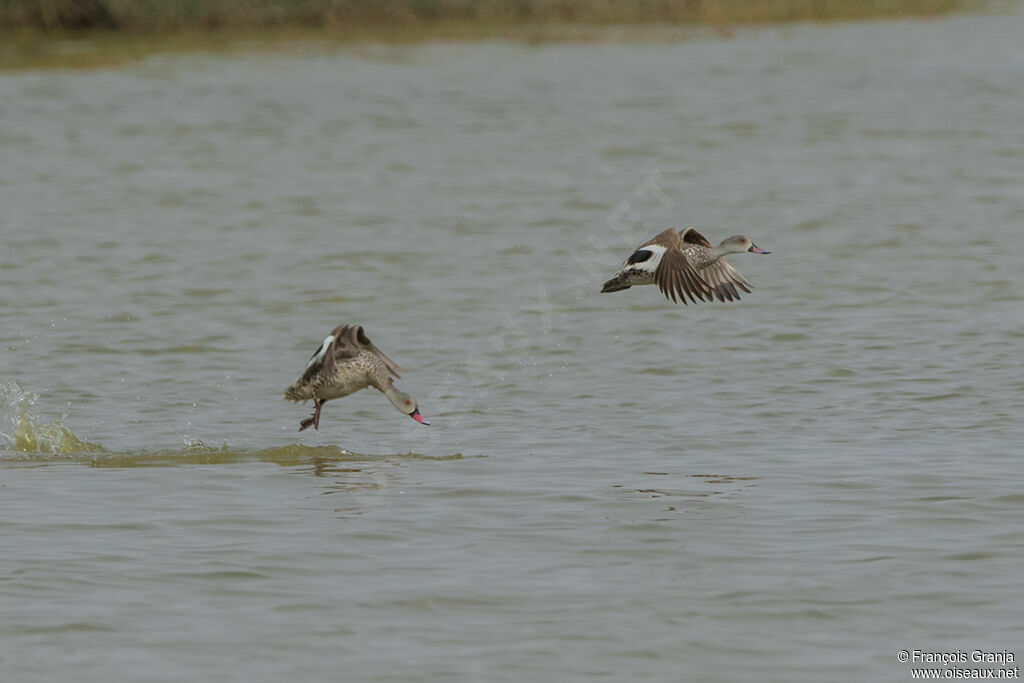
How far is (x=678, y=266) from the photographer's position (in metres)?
10.1

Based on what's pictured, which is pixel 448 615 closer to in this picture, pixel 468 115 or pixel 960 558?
pixel 960 558

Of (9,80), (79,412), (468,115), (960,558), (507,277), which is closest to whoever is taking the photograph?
(960,558)

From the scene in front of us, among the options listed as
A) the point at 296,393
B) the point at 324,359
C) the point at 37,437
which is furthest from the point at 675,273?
the point at 37,437

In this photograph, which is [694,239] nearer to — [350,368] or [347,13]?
[350,368]

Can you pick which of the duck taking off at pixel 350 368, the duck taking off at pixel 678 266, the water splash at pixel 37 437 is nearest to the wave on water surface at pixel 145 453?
the water splash at pixel 37 437

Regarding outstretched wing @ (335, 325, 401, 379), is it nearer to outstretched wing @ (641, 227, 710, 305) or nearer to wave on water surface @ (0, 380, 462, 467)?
wave on water surface @ (0, 380, 462, 467)

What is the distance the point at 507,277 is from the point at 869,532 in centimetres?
797

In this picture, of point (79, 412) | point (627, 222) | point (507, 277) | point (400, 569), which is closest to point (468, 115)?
point (627, 222)

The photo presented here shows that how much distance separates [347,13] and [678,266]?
2582 cm

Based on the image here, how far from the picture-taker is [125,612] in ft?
23.8

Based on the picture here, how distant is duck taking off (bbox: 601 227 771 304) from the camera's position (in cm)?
1007

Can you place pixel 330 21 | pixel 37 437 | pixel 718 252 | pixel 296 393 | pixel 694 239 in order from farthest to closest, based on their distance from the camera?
pixel 330 21 < pixel 694 239 < pixel 718 252 < pixel 37 437 < pixel 296 393

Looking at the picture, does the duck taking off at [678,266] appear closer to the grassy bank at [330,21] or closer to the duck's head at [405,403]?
the duck's head at [405,403]

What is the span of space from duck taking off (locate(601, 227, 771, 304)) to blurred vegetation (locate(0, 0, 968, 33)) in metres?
24.7
